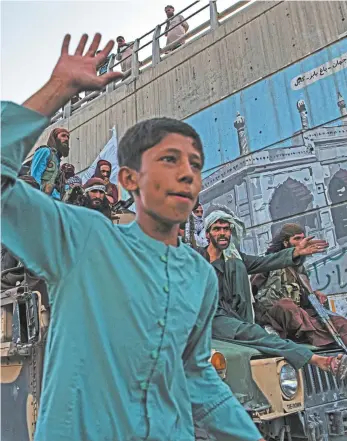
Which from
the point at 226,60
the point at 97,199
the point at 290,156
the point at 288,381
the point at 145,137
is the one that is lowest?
the point at 288,381

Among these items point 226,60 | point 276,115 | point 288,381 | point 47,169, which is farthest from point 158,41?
point 288,381

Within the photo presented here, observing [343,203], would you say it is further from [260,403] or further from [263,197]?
[260,403]

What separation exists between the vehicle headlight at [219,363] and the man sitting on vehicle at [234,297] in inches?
18.8

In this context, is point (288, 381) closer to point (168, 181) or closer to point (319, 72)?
point (168, 181)

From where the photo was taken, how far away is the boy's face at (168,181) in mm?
1153

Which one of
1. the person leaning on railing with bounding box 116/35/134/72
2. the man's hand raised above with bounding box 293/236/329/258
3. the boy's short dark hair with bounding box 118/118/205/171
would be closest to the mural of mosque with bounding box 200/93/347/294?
the person leaning on railing with bounding box 116/35/134/72

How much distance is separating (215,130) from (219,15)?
2.59m

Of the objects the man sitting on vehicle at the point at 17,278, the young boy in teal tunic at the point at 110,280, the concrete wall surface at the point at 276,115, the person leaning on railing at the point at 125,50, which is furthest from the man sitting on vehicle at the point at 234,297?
the person leaning on railing at the point at 125,50

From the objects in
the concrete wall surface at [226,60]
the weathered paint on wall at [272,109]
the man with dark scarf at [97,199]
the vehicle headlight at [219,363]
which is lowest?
the vehicle headlight at [219,363]

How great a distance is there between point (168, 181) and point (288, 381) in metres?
2.07

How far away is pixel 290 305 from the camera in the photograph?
12.1 feet

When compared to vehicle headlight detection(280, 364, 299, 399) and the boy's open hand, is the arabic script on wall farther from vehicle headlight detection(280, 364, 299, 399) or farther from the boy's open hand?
the boy's open hand

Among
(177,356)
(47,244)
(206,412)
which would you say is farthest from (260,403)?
(47,244)

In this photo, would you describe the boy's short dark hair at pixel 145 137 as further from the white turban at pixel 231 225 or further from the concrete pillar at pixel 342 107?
the concrete pillar at pixel 342 107
